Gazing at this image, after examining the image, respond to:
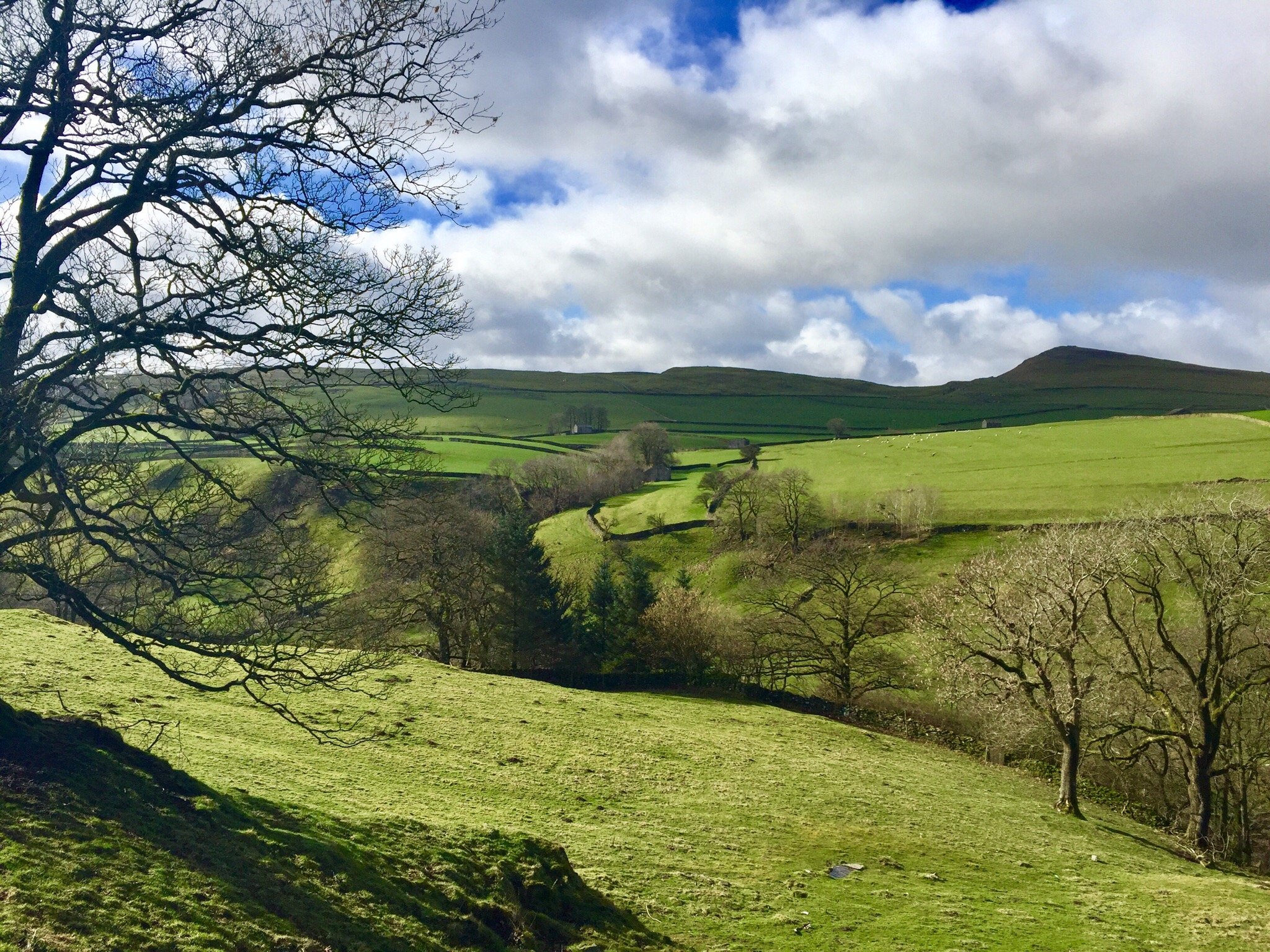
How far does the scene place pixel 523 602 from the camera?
50656 mm

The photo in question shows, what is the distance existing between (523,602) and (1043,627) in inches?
1239

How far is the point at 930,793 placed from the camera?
81.7 feet

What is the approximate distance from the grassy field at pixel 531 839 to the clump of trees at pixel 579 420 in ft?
349

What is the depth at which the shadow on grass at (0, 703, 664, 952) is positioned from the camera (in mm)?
7395

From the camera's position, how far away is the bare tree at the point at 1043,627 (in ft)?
86.7

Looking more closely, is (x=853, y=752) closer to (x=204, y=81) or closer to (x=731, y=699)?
(x=731, y=699)

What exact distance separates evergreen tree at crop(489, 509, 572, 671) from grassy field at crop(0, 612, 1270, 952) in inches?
770

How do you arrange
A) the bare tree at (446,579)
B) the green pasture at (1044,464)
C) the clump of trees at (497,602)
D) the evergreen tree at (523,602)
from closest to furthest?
the bare tree at (446,579) → the clump of trees at (497,602) → the evergreen tree at (523,602) → the green pasture at (1044,464)

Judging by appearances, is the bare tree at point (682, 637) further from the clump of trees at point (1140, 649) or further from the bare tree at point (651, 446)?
the bare tree at point (651, 446)

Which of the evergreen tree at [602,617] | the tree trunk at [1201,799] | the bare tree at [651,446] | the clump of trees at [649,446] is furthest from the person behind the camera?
the bare tree at [651,446]

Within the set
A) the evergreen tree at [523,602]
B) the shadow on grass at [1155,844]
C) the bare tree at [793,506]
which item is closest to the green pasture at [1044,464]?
the bare tree at [793,506]

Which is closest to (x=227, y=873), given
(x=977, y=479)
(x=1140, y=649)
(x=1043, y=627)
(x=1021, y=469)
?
(x=1043, y=627)

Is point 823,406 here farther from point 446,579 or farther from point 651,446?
point 446,579

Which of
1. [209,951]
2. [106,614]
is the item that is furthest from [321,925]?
[106,614]
